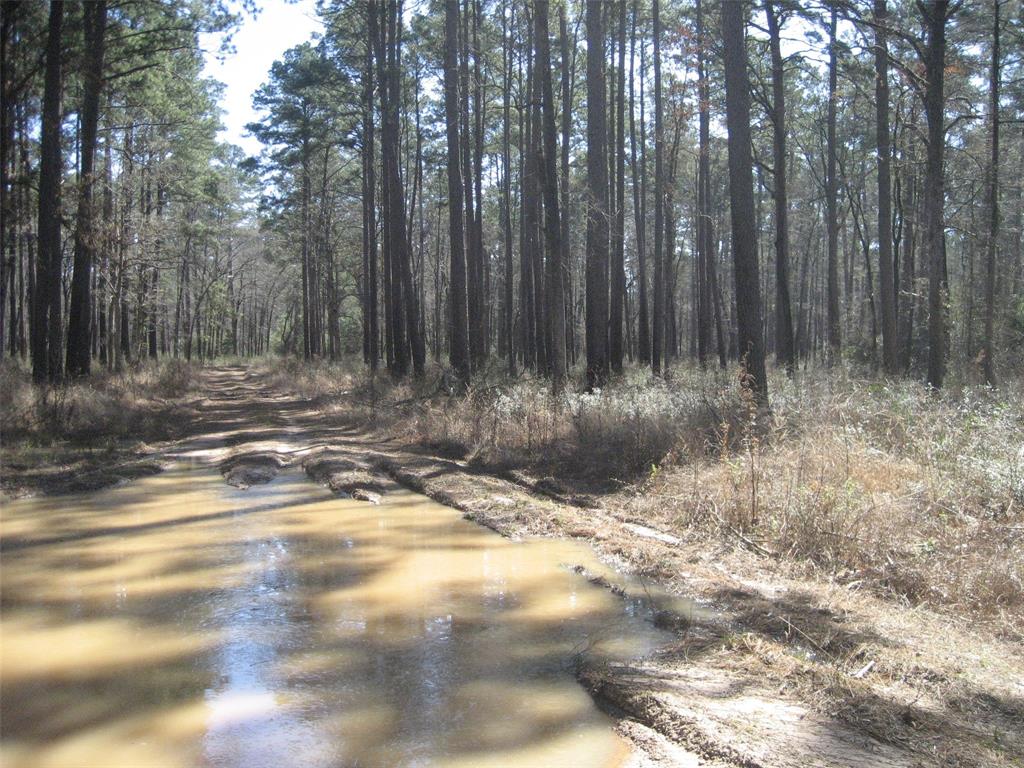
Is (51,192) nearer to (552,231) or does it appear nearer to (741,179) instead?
(552,231)

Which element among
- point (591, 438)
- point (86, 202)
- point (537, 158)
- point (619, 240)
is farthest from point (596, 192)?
point (86, 202)

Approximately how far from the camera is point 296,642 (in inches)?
180

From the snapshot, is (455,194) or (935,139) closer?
(935,139)

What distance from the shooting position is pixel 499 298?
4972cm

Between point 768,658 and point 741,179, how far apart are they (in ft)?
30.5

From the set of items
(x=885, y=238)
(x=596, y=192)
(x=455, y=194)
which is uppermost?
(x=455, y=194)

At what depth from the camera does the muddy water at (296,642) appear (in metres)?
3.39

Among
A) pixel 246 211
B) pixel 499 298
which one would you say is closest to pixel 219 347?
pixel 246 211

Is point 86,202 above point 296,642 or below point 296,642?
above

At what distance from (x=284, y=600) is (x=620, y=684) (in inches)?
107

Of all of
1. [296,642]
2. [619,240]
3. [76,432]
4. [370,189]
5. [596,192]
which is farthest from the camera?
[370,189]

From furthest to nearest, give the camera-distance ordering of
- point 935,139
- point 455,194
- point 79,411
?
1. point 455,194
2. point 935,139
3. point 79,411

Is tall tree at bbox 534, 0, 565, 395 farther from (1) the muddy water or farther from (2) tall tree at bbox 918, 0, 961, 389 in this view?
(1) the muddy water

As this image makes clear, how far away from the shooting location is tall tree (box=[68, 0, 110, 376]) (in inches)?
603
